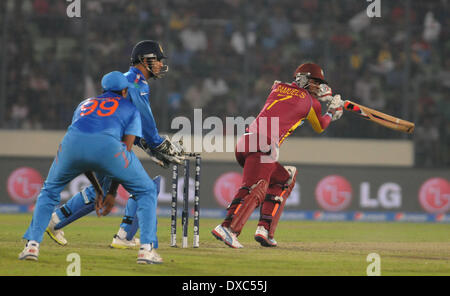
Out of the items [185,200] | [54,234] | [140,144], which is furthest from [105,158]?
[54,234]

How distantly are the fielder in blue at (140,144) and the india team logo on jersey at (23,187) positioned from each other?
7340 millimetres

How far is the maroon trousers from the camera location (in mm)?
9453

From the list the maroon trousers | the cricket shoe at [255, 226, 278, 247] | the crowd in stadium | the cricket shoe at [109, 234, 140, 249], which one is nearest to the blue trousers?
the cricket shoe at [109, 234, 140, 249]

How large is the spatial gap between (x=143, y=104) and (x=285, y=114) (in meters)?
1.97

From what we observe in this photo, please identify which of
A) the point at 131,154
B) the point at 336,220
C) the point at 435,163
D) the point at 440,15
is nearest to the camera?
the point at 131,154

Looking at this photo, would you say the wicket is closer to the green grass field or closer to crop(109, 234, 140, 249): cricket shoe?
the green grass field

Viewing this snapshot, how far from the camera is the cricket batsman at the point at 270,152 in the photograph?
9320mm

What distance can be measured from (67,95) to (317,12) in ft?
21.9

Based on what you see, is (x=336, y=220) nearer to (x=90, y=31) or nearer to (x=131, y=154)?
(x=90, y=31)

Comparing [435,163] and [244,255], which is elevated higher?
[435,163]

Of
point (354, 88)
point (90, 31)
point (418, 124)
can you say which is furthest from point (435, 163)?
point (90, 31)

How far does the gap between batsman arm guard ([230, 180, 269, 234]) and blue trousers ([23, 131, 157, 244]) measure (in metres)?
1.67

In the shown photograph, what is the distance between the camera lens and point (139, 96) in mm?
8641

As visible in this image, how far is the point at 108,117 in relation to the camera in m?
7.54
